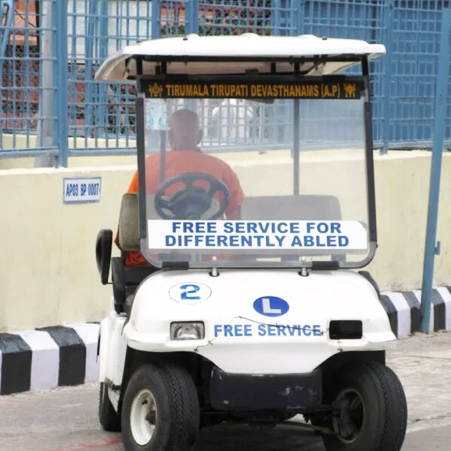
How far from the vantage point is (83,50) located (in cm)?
895

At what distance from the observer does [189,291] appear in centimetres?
604

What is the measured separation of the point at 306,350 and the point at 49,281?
9.30ft

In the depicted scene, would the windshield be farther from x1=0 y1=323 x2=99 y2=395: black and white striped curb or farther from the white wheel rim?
x1=0 y1=323 x2=99 y2=395: black and white striped curb

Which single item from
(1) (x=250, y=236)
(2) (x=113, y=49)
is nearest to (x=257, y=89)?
(1) (x=250, y=236)

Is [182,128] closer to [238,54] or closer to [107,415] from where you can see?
[238,54]

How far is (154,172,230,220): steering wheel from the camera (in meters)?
Answer: 6.37

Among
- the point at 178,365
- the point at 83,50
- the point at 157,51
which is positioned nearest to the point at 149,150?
the point at 157,51

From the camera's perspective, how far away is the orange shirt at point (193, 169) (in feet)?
21.0

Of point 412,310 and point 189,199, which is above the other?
point 189,199

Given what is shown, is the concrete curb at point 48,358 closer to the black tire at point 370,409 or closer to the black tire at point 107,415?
the black tire at point 107,415

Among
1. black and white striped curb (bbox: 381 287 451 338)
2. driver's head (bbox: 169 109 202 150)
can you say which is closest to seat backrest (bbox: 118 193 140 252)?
Answer: driver's head (bbox: 169 109 202 150)

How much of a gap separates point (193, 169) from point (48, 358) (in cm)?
212

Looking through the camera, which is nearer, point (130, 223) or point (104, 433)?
point (130, 223)

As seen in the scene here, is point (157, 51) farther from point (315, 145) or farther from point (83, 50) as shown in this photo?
point (83, 50)
